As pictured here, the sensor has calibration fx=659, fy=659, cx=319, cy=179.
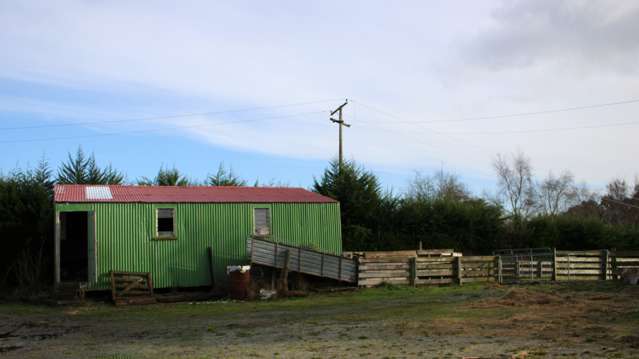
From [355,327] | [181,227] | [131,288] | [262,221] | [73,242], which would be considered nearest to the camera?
[355,327]

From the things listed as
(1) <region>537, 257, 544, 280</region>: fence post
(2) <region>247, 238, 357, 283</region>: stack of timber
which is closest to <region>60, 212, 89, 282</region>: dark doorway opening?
(2) <region>247, 238, 357, 283</region>: stack of timber

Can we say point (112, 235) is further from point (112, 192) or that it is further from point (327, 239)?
point (327, 239)

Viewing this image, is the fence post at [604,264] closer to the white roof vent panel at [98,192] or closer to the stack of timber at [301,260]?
the stack of timber at [301,260]

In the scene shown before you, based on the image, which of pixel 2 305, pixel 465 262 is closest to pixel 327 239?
pixel 465 262

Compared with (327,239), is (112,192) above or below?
above

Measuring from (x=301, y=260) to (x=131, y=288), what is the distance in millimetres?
6366

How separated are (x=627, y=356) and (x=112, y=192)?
70.5ft

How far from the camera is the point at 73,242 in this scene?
29078mm

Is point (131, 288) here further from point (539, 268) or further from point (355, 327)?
point (539, 268)

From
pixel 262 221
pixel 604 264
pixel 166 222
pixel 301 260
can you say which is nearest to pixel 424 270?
pixel 301 260

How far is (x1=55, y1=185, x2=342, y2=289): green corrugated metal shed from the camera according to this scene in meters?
24.6

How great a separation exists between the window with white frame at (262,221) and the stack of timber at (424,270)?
4179 mm

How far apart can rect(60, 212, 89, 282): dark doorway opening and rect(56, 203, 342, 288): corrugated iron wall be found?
12.7 ft

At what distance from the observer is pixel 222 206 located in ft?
87.9
